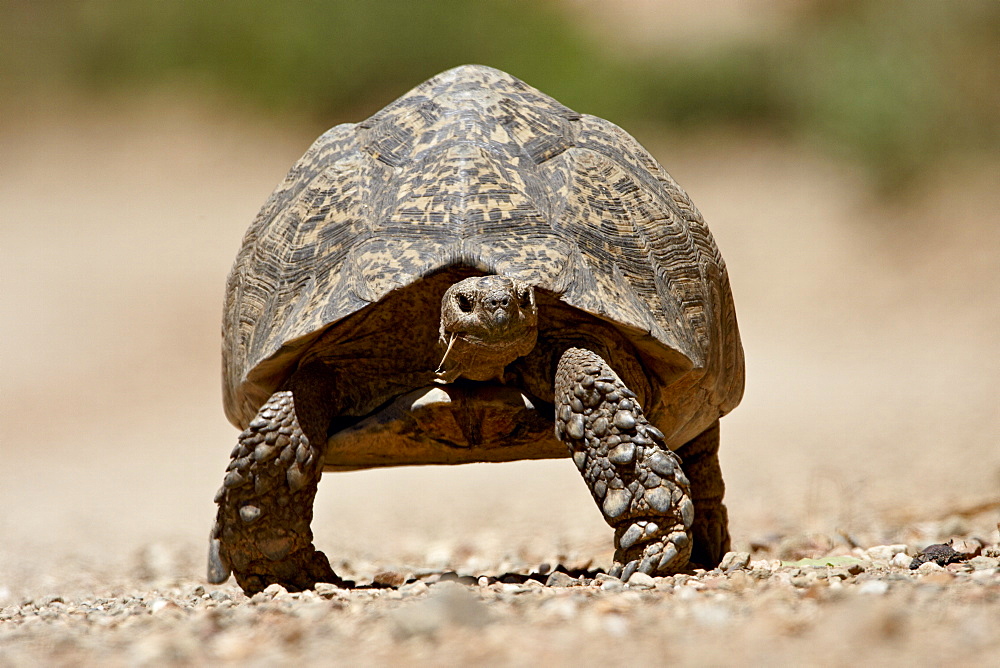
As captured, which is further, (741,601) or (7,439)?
(7,439)

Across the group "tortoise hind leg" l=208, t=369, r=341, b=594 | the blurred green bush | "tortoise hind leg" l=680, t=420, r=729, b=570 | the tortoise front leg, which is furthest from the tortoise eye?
the blurred green bush

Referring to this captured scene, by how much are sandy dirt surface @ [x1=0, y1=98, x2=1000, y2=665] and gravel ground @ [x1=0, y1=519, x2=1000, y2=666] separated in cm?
1

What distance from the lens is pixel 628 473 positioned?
3.66 m

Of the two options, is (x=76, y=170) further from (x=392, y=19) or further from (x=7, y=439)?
(x=7, y=439)

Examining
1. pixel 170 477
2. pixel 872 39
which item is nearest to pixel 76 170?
pixel 170 477

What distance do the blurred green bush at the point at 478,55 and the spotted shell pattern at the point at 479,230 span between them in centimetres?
1682

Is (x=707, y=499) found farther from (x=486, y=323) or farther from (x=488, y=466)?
(x=488, y=466)

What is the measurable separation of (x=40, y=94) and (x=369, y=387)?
23920mm

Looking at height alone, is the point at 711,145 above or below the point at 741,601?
above

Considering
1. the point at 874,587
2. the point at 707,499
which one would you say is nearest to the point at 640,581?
the point at 874,587

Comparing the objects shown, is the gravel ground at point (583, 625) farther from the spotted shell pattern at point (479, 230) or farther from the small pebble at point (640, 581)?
the spotted shell pattern at point (479, 230)

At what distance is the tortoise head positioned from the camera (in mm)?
3609

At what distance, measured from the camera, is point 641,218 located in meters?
4.39

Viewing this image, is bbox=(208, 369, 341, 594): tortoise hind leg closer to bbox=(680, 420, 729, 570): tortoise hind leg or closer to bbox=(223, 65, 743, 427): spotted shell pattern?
bbox=(223, 65, 743, 427): spotted shell pattern
